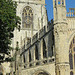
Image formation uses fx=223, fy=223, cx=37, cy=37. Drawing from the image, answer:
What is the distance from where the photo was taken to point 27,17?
155 feet

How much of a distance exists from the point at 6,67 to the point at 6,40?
2504 cm

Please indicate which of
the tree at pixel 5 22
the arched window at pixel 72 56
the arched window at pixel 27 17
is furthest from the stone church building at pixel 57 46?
the arched window at pixel 27 17

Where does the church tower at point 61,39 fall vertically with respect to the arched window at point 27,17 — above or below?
below

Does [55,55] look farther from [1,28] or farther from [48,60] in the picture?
[1,28]

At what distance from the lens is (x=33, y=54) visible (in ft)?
110

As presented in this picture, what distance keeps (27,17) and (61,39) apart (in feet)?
77.4

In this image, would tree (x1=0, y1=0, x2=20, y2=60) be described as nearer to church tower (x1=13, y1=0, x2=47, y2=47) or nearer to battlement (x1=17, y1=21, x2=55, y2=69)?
battlement (x1=17, y1=21, x2=55, y2=69)

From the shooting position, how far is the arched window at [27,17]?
46.7m

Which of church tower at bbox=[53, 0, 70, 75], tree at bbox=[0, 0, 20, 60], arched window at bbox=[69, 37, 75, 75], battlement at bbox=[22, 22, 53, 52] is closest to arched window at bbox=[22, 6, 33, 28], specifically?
battlement at bbox=[22, 22, 53, 52]

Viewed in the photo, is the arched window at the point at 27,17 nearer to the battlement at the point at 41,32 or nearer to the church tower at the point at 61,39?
the battlement at the point at 41,32

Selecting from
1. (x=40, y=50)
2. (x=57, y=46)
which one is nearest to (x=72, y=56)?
(x=57, y=46)

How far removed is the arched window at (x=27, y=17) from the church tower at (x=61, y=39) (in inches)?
821

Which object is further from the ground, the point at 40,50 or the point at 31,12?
the point at 31,12

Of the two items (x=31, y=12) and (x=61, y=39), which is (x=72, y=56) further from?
(x=31, y=12)
